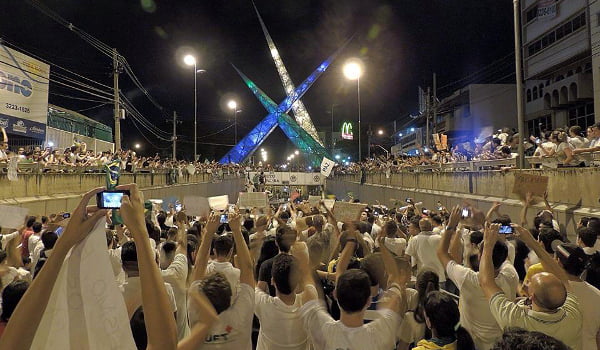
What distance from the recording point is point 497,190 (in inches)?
508

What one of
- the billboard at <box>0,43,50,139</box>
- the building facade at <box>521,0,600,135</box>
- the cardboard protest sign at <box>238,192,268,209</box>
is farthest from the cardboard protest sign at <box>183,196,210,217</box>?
the building facade at <box>521,0,600,135</box>

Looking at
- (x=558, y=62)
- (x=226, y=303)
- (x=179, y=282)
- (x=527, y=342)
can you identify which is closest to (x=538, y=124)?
(x=558, y=62)

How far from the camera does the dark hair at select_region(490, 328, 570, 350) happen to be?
1.58 metres

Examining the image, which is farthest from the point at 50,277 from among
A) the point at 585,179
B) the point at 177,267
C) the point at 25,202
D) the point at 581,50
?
the point at 581,50

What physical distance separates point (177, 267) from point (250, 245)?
183 cm

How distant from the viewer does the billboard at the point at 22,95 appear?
2211 cm

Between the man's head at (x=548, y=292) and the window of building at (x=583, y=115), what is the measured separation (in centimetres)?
3531

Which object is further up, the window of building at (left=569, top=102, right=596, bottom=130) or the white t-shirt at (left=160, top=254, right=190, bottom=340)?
the window of building at (left=569, top=102, right=596, bottom=130)

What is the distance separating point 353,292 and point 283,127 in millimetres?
84707

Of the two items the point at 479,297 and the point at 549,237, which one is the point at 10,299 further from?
the point at 549,237

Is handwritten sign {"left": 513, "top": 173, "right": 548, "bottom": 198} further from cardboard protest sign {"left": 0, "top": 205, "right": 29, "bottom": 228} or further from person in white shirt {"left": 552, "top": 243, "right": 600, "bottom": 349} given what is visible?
cardboard protest sign {"left": 0, "top": 205, "right": 29, "bottom": 228}

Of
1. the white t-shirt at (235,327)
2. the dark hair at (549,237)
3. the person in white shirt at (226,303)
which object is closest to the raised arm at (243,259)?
the person in white shirt at (226,303)

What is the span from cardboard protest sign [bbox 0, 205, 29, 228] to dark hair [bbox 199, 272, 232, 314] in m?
1.81

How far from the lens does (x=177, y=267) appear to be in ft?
12.8
